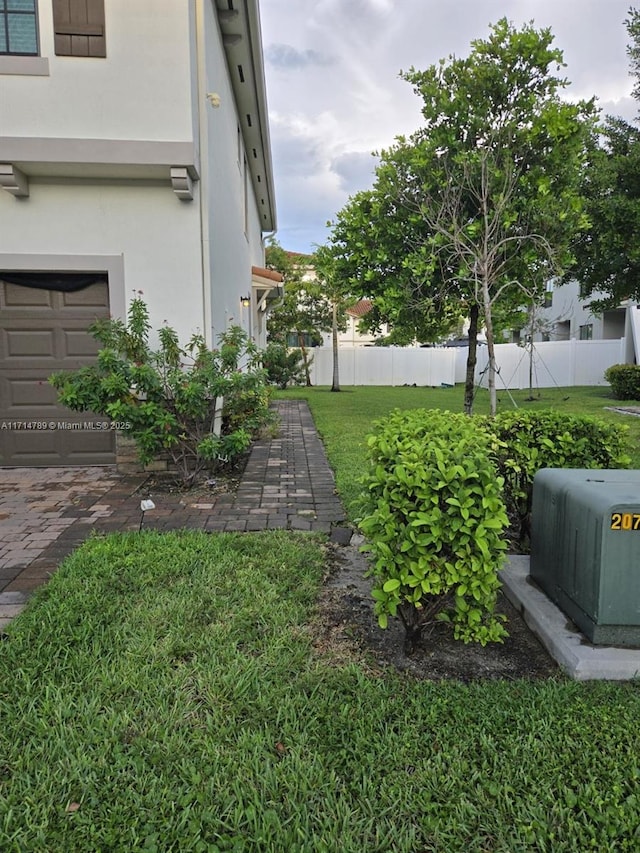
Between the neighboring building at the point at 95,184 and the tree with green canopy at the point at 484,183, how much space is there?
312 cm

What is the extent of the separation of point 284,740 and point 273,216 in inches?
677

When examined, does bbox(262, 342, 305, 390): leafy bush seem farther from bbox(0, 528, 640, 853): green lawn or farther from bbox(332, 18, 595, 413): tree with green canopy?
bbox(0, 528, 640, 853): green lawn

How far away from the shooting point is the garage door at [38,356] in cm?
625

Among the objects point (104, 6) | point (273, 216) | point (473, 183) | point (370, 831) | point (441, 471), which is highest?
point (273, 216)

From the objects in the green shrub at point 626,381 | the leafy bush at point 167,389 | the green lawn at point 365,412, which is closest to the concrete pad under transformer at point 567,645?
the green lawn at point 365,412

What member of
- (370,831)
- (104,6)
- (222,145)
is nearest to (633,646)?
(370,831)

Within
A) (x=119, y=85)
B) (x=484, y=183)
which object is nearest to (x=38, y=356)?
(x=119, y=85)

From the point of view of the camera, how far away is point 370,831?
5.35ft

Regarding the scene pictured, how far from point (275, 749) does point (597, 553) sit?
5.42 feet

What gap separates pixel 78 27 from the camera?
216 inches

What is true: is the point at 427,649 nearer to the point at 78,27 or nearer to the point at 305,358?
the point at 78,27

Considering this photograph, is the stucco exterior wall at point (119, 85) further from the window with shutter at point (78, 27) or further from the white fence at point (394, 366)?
the white fence at point (394, 366)

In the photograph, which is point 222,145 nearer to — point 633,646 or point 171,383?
point 171,383

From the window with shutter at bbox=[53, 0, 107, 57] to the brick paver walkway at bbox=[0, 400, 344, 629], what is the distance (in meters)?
4.60
